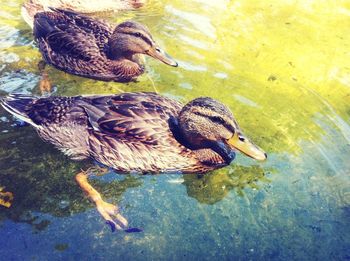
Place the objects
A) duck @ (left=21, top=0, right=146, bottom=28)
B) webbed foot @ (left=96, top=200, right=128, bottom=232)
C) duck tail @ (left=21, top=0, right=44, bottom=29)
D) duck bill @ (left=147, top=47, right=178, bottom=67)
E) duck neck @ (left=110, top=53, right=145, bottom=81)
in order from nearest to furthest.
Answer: webbed foot @ (left=96, top=200, right=128, bottom=232), duck bill @ (left=147, top=47, right=178, bottom=67), duck neck @ (left=110, top=53, right=145, bottom=81), duck tail @ (left=21, top=0, right=44, bottom=29), duck @ (left=21, top=0, right=146, bottom=28)

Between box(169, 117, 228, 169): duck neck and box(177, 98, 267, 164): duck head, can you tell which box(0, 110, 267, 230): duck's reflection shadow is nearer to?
box(169, 117, 228, 169): duck neck

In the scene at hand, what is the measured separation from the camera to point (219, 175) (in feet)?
18.1

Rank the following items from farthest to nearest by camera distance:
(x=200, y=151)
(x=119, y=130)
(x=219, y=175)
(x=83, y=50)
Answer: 1. (x=83, y=50)
2. (x=219, y=175)
3. (x=200, y=151)
4. (x=119, y=130)

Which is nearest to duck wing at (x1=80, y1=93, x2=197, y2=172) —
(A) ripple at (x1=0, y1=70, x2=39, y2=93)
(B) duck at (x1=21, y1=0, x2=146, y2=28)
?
(A) ripple at (x1=0, y1=70, x2=39, y2=93)

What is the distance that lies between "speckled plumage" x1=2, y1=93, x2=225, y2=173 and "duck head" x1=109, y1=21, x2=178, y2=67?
5.00 feet

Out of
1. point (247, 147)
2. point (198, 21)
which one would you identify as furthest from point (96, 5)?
point (247, 147)

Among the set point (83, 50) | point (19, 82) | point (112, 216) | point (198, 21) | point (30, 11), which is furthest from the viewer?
point (198, 21)

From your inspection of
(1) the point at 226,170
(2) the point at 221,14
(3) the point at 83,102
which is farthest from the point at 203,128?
(2) the point at 221,14

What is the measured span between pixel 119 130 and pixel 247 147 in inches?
62.9

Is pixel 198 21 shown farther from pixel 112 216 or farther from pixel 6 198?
pixel 6 198

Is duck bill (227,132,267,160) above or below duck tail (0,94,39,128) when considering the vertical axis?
above

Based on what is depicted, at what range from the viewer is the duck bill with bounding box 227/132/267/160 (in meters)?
5.02

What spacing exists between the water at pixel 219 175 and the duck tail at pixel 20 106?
0.39m

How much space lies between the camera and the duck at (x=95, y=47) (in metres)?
6.98
